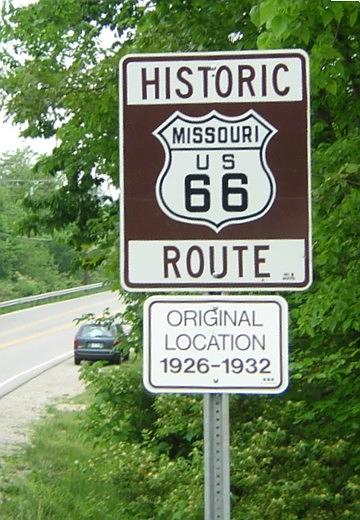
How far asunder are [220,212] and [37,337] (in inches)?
1559

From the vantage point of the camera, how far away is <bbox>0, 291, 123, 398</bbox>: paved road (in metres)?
32.0

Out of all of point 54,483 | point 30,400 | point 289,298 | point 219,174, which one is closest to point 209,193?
point 219,174

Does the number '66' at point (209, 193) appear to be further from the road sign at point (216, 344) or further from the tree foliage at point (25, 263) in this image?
the tree foliage at point (25, 263)

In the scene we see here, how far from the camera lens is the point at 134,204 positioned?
3.13 metres

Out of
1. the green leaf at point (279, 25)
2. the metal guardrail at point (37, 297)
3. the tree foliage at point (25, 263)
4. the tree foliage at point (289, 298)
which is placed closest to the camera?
the green leaf at point (279, 25)

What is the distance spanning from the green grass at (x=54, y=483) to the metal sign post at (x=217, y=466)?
28.1 feet

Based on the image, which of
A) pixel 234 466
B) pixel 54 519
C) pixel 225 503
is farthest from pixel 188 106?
pixel 54 519

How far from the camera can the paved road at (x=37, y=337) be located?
1259 inches

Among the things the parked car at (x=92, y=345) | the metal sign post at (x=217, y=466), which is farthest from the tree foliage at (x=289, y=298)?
the parked car at (x=92, y=345)

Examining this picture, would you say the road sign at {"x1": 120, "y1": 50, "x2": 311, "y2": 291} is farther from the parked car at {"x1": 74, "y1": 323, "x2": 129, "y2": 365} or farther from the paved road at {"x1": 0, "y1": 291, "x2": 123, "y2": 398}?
the parked car at {"x1": 74, "y1": 323, "x2": 129, "y2": 365}

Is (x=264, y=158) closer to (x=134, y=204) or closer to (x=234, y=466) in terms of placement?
(x=134, y=204)

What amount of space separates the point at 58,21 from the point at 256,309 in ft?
39.8

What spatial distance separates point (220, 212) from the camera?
3082mm

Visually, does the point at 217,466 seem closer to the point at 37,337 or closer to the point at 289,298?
the point at 289,298
